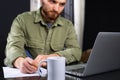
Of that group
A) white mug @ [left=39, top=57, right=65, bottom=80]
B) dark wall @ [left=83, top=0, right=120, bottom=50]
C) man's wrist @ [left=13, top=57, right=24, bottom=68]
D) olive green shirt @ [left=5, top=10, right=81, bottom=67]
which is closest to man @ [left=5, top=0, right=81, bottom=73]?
olive green shirt @ [left=5, top=10, right=81, bottom=67]

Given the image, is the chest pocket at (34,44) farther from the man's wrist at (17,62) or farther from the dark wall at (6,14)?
the dark wall at (6,14)

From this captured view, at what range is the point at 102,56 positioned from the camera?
45.6 inches

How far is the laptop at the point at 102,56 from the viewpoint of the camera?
109cm

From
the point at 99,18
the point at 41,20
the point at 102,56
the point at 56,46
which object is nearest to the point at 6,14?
the point at 41,20

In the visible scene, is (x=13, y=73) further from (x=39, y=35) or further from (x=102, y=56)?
(x=39, y=35)

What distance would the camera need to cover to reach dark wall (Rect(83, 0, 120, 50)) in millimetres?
2832

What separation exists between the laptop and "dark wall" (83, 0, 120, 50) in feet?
5.36

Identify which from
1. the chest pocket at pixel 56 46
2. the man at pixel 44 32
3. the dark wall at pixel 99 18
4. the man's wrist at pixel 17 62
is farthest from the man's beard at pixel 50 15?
the dark wall at pixel 99 18

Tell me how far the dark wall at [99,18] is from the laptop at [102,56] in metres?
1.63

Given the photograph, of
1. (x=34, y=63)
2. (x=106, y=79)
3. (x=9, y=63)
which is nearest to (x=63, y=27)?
(x=9, y=63)

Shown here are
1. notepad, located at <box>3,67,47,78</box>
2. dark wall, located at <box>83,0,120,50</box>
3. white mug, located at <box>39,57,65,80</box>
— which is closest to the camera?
white mug, located at <box>39,57,65,80</box>

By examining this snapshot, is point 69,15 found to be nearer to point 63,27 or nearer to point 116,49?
point 63,27

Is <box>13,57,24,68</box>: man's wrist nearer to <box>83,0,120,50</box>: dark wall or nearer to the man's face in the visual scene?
the man's face

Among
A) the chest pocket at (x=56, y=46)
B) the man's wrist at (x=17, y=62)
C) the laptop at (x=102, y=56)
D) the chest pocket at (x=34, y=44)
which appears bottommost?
the chest pocket at (x=56, y=46)
